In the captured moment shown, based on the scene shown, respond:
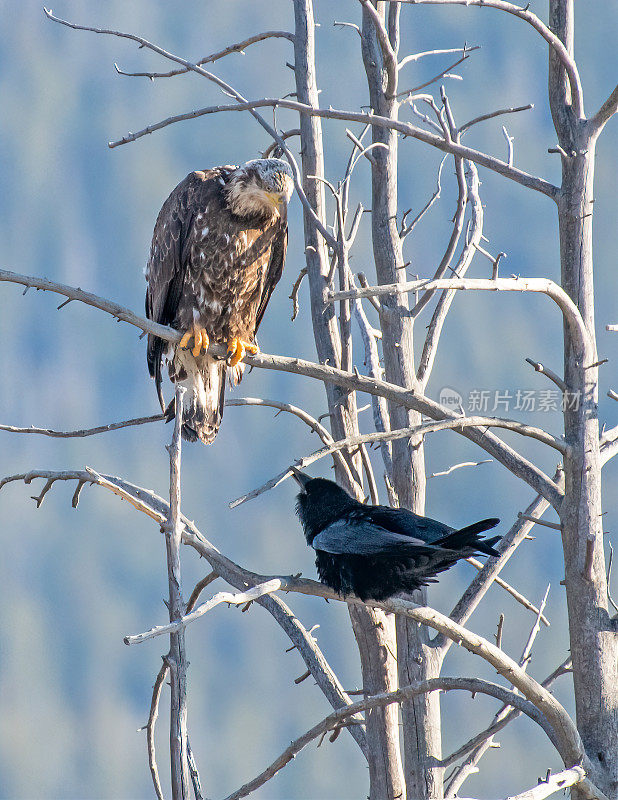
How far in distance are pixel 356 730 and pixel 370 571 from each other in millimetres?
1193

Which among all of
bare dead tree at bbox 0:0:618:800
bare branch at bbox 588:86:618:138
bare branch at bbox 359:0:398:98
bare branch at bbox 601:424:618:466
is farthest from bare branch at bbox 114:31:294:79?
bare branch at bbox 601:424:618:466

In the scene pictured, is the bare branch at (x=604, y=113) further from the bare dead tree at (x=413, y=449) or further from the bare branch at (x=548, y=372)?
the bare branch at (x=548, y=372)

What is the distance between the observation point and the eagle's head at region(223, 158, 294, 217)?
3.71 m

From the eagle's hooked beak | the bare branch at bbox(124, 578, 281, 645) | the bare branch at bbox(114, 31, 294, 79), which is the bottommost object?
the bare branch at bbox(124, 578, 281, 645)

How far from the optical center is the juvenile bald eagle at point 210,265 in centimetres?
384

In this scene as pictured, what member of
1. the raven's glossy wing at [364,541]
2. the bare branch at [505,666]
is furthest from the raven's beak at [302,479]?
the bare branch at [505,666]

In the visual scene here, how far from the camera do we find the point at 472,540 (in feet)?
7.79

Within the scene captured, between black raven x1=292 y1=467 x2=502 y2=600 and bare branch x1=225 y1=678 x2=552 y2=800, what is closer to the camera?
black raven x1=292 y1=467 x2=502 y2=600

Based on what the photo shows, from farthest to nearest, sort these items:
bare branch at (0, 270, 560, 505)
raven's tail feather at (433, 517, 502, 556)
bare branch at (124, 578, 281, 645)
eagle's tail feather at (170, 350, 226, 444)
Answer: eagle's tail feather at (170, 350, 226, 444), bare branch at (0, 270, 560, 505), raven's tail feather at (433, 517, 502, 556), bare branch at (124, 578, 281, 645)

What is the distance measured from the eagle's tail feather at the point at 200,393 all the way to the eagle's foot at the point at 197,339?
17 cm

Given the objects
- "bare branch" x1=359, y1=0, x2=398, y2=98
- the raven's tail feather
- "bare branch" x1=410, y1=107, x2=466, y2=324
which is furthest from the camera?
"bare branch" x1=410, y1=107, x2=466, y2=324

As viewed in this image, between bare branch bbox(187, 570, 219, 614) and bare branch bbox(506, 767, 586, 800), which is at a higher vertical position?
bare branch bbox(187, 570, 219, 614)

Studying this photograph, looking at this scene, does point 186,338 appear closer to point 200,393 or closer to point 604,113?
point 200,393

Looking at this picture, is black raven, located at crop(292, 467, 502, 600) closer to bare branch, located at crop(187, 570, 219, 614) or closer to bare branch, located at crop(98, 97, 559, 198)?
bare branch, located at crop(187, 570, 219, 614)
